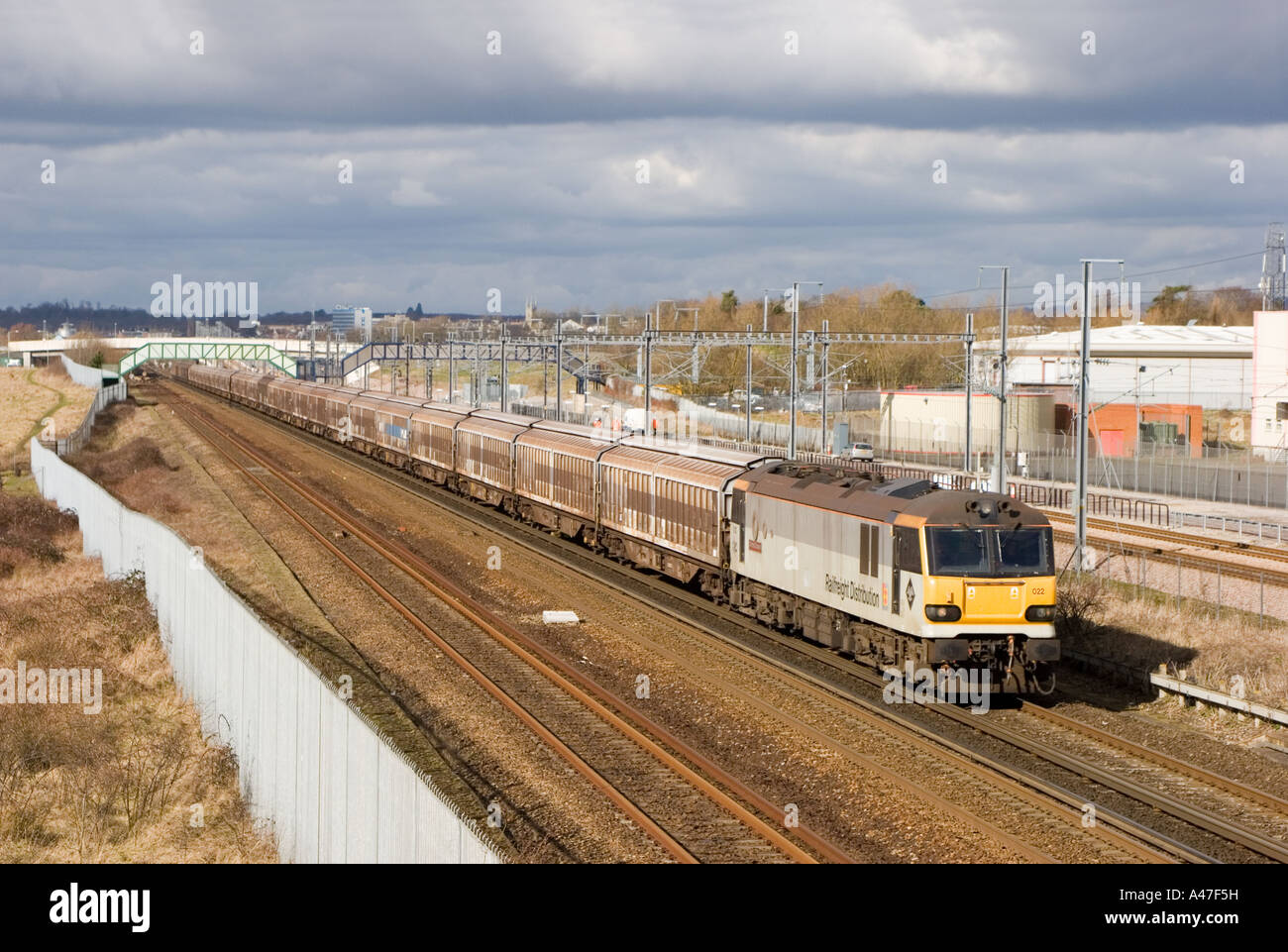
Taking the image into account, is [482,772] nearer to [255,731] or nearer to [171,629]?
[255,731]

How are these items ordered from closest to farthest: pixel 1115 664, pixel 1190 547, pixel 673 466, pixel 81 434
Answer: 1. pixel 1115 664
2. pixel 673 466
3. pixel 1190 547
4. pixel 81 434

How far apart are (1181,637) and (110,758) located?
20.5 m

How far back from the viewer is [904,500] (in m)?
21.9

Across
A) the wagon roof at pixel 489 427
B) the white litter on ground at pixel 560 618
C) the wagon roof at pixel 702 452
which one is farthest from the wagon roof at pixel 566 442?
the white litter on ground at pixel 560 618

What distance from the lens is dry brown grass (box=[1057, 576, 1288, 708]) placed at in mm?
23594

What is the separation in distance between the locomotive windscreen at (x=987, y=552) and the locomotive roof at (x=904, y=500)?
0.16 m

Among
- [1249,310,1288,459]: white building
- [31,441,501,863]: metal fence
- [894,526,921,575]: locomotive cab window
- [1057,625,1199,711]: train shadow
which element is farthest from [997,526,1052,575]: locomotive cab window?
[1249,310,1288,459]: white building

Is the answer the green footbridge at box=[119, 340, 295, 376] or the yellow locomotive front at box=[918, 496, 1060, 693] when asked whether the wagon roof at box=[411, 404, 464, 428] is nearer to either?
the yellow locomotive front at box=[918, 496, 1060, 693]

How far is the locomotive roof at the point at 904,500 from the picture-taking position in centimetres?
2117

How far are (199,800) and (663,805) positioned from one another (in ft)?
22.1

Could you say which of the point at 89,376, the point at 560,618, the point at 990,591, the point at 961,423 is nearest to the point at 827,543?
the point at 990,591

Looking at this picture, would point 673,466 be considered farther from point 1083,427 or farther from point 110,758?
point 110,758

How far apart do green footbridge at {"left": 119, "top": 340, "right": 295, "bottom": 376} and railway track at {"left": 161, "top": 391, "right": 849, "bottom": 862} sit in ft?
457
